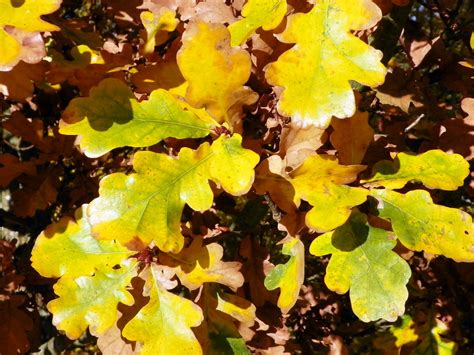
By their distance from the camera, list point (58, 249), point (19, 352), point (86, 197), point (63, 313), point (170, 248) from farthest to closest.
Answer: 1. point (86, 197)
2. point (19, 352)
3. point (58, 249)
4. point (63, 313)
5. point (170, 248)

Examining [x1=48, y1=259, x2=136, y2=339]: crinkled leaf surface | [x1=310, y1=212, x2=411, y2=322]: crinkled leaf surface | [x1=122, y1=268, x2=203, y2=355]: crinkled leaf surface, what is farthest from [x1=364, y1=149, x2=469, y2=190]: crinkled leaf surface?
[x1=48, y1=259, x2=136, y2=339]: crinkled leaf surface

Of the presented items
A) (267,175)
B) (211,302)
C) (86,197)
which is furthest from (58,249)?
(86,197)

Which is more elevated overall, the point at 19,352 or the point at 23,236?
the point at 19,352

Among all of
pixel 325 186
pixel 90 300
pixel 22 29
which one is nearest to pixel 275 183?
pixel 325 186

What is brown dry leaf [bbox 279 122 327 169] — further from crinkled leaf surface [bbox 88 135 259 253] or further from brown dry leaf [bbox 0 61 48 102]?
brown dry leaf [bbox 0 61 48 102]

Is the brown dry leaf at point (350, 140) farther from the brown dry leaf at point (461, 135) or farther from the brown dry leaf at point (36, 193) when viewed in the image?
the brown dry leaf at point (36, 193)

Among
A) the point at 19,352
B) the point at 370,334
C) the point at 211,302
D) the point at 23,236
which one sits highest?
the point at 211,302

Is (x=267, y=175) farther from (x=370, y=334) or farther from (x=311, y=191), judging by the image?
(x=370, y=334)

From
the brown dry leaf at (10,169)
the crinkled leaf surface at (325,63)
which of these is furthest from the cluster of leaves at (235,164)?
the brown dry leaf at (10,169)
